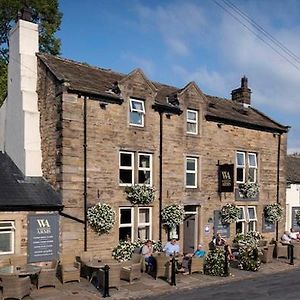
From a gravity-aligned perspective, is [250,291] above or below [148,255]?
below

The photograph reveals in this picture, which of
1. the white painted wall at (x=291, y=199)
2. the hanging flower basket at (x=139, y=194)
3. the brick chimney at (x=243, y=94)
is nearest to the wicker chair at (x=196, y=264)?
the hanging flower basket at (x=139, y=194)

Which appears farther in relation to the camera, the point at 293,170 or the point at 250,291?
the point at 293,170

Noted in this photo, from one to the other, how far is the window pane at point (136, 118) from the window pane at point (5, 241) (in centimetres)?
675

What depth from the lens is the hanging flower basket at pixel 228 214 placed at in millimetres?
19141

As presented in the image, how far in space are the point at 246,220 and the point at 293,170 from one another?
8247mm

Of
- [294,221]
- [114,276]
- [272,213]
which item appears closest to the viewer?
[114,276]

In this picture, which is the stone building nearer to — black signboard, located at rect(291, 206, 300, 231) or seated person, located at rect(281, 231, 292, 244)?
seated person, located at rect(281, 231, 292, 244)

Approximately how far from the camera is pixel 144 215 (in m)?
17.0

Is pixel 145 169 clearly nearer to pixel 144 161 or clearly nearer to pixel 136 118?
pixel 144 161

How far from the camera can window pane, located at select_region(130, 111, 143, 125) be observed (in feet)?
55.0

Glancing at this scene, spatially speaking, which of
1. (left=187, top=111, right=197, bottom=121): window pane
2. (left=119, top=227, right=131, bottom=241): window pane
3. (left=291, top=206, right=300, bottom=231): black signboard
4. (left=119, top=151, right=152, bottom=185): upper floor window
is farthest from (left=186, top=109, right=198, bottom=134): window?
(left=291, top=206, right=300, bottom=231): black signboard

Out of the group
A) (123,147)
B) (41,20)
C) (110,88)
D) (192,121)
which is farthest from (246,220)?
(41,20)

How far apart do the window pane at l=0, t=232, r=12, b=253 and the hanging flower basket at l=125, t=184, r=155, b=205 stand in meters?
4.96

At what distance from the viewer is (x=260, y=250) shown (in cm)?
1697
